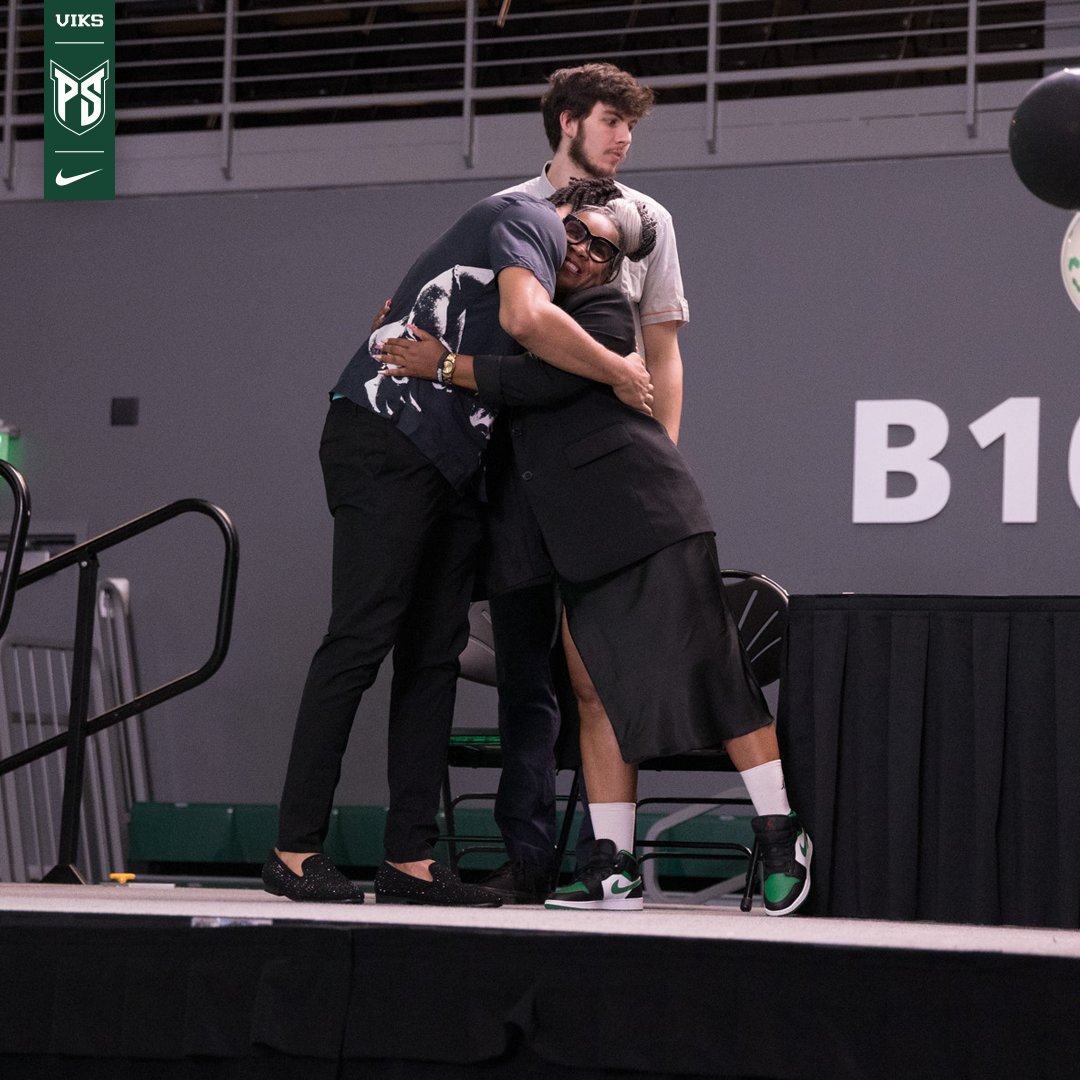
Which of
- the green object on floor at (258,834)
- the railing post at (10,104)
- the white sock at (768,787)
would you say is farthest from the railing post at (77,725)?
the railing post at (10,104)

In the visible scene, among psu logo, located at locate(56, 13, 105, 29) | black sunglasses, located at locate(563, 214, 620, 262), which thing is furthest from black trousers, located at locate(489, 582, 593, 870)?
psu logo, located at locate(56, 13, 105, 29)

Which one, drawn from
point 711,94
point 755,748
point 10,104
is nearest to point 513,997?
point 755,748

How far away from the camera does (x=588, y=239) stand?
259 cm

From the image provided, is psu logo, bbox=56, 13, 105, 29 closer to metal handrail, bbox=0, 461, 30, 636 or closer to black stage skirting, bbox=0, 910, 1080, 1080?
metal handrail, bbox=0, 461, 30, 636

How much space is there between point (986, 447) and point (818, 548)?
65cm

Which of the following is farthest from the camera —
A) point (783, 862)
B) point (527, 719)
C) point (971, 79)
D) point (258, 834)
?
point (258, 834)

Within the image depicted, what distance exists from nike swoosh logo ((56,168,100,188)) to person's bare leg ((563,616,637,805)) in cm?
408

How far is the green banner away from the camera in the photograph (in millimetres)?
5926

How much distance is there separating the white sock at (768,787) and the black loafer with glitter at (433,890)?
0.46m

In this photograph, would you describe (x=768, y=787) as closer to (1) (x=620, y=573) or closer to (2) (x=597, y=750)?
(2) (x=597, y=750)

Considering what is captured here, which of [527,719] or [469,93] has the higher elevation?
[469,93]

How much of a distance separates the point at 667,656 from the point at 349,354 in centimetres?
342

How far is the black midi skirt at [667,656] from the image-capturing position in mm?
2467

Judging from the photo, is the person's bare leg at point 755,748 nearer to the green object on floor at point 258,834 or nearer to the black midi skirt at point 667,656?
the black midi skirt at point 667,656
